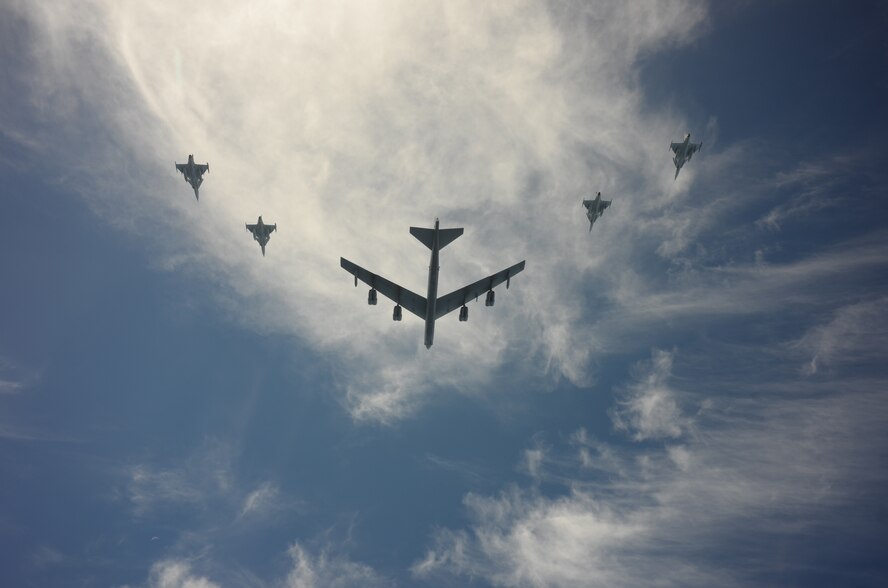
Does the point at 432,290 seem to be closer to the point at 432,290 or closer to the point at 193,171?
the point at 432,290

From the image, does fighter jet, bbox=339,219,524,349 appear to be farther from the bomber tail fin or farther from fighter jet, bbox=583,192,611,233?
fighter jet, bbox=583,192,611,233

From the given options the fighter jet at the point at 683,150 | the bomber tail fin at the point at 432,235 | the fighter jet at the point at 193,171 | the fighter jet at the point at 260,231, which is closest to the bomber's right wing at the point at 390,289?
the bomber tail fin at the point at 432,235

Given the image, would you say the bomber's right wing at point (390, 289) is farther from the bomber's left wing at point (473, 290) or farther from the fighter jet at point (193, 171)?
the fighter jet at point (193, 171)

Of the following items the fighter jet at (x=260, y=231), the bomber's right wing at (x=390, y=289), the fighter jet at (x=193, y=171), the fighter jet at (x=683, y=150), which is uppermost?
the fighter jet at (x=683, y=150)

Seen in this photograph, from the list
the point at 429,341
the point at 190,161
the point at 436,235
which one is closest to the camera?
the point at 436,235

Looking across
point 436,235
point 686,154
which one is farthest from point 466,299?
point 686,154

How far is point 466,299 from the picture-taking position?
132 feet

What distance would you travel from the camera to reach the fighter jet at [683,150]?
51906 mm

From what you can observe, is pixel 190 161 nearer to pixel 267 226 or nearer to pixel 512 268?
pixel 267 226

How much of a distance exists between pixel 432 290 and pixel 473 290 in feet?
20.9

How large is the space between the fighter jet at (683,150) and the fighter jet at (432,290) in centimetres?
2688

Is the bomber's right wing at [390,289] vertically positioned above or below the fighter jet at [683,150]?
below

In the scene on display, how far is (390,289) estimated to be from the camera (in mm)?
38438

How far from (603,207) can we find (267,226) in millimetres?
39682
